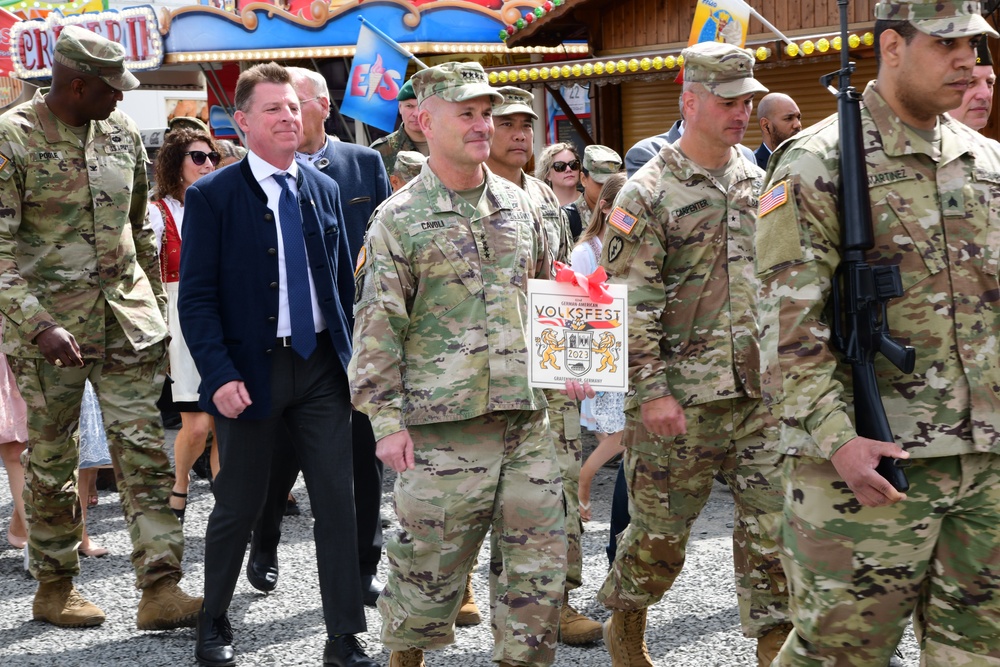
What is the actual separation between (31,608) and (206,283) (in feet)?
7.01

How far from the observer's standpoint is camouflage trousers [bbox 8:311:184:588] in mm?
5469

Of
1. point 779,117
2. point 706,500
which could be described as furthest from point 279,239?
point 779,117

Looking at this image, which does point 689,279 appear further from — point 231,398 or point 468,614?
point 468,614

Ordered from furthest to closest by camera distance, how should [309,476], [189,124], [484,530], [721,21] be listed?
[721,21], [189,124], [309,476], [484,530]

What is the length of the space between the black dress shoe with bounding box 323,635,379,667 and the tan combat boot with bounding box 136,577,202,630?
2.90 feet

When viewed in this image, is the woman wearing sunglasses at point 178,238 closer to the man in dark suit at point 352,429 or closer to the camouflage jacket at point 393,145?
the camouflage jacket at point 393,145

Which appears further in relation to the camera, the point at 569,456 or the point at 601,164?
the point at 601,164

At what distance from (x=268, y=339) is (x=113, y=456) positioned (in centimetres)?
131

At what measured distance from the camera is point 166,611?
212 inches

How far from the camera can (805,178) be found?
3.08m

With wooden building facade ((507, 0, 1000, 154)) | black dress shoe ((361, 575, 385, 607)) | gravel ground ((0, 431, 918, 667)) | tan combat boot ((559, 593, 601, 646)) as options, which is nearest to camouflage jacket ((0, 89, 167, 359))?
gravel ground ((0, 431, 918, 667))

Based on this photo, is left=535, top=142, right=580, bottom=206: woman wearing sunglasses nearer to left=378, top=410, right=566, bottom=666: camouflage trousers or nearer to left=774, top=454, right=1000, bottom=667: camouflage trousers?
left=378, top=410, right=566, bottom=666: camouflage trousers

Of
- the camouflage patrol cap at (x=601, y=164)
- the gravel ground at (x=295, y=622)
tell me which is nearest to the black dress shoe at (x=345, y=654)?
the gravel ground at (x=295, y=622)

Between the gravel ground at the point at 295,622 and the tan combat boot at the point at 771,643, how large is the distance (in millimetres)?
274
